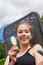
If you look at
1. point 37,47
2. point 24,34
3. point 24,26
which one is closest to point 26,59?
point 37,47

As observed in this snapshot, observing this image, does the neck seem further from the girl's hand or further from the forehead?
the forehead

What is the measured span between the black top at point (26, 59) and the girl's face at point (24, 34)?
7.7 inches

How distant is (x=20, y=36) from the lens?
11.6ft

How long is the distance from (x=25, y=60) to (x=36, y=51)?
17cm

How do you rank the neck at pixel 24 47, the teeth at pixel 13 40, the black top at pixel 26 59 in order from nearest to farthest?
the black top at pixel 26 59 → the neck at pixel 24 47 → the teeth at pixel 13 40

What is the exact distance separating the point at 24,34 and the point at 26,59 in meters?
0.35

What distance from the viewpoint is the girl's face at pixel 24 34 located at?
11.5ft

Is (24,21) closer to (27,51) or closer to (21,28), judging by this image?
(21,28)

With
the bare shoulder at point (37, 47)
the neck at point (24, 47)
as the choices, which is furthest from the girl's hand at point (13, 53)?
the bare shoulder at point (37, 47)

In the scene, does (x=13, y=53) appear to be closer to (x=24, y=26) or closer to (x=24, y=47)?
(x=24, y=47)

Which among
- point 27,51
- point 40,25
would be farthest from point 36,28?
point 27,51

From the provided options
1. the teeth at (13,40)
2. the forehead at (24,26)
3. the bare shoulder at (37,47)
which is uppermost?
the forehead at (24,26)

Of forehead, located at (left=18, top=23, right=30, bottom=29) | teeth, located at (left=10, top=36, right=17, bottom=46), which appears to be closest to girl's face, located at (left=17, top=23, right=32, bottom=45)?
forehead, located at (left=18, top=23, right=30, bottom=29)

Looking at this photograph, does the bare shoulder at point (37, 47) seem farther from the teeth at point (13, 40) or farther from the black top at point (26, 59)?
the teeth at point (13, 40)
